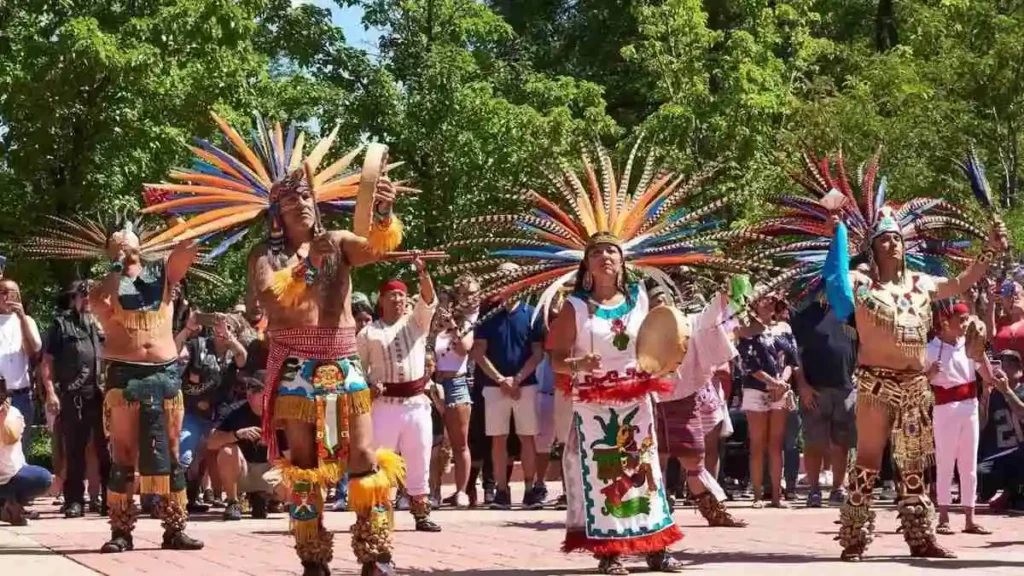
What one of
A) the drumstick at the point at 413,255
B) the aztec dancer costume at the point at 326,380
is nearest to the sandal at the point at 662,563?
the aztec dancer costume at the point at 326,380

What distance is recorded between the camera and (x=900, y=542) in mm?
11539

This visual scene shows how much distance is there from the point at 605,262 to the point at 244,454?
222 inches

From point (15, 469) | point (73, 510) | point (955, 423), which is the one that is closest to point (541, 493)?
point (73, 510)

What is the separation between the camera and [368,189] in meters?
8.71

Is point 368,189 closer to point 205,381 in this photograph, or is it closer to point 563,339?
point 563,339

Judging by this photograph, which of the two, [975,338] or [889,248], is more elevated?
[889,248]

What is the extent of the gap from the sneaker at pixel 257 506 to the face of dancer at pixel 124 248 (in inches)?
142

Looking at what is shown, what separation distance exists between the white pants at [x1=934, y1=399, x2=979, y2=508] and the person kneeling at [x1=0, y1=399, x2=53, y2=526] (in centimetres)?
652

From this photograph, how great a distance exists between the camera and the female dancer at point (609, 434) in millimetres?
9711

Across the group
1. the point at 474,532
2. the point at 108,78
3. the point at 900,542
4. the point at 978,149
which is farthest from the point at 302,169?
the point at 978,149

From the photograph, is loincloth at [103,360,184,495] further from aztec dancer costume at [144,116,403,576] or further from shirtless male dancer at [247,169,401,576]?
shirtless male dancer at [247,169,401,576]

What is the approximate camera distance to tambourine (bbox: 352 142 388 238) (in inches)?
343

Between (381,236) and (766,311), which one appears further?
(766,311)

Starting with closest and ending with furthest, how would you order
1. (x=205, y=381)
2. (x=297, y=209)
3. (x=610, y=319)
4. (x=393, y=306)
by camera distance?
1. (x=297, y=209)
2. (x=610, y=319)
3. (x=393, y=306)
4. (x=205, y=381)
